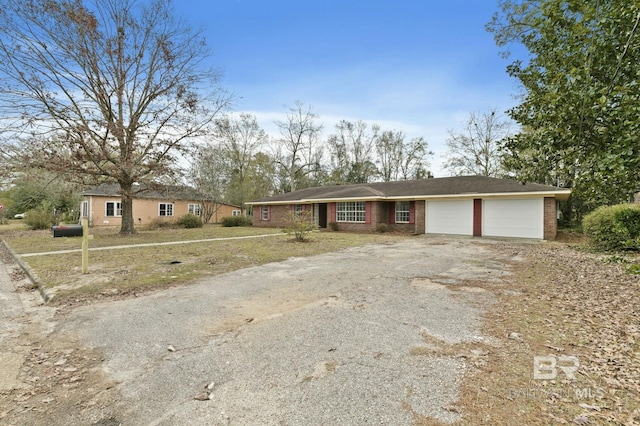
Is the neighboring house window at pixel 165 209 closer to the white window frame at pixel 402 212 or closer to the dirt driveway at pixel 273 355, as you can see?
the white window frame at pixel 402 212

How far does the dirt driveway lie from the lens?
8.11ft

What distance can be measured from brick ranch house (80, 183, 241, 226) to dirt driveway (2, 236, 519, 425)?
70.4ft

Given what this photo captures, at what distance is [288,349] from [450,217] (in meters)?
17.3

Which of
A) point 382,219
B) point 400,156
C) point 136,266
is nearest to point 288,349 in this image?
point 136,266

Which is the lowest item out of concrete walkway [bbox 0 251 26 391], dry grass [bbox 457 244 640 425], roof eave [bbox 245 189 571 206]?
concrete walkway [bbox 0 251 26 391]

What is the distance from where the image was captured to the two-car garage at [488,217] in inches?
634

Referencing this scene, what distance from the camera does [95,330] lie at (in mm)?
4211

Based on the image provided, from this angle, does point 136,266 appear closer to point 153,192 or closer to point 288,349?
point 288,349

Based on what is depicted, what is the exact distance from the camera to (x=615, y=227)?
11.0 meters

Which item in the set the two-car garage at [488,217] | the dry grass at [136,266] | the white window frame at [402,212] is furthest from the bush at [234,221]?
the two-car garage at [488,217]

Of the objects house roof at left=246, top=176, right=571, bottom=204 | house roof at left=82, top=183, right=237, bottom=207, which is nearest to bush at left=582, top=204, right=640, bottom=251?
house roof at left=246, top=176, right=571, bottom=204

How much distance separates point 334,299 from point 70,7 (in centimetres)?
1823

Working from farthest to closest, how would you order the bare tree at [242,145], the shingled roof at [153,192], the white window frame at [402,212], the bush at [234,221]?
the bare tree at [242,145] < the bush at [234,221] < the white window frame at [402,212] < the shingled roof at [153,192]

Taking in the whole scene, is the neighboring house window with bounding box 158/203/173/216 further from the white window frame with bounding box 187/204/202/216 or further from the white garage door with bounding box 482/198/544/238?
the white garage door with bounding box 482/198/544/238
